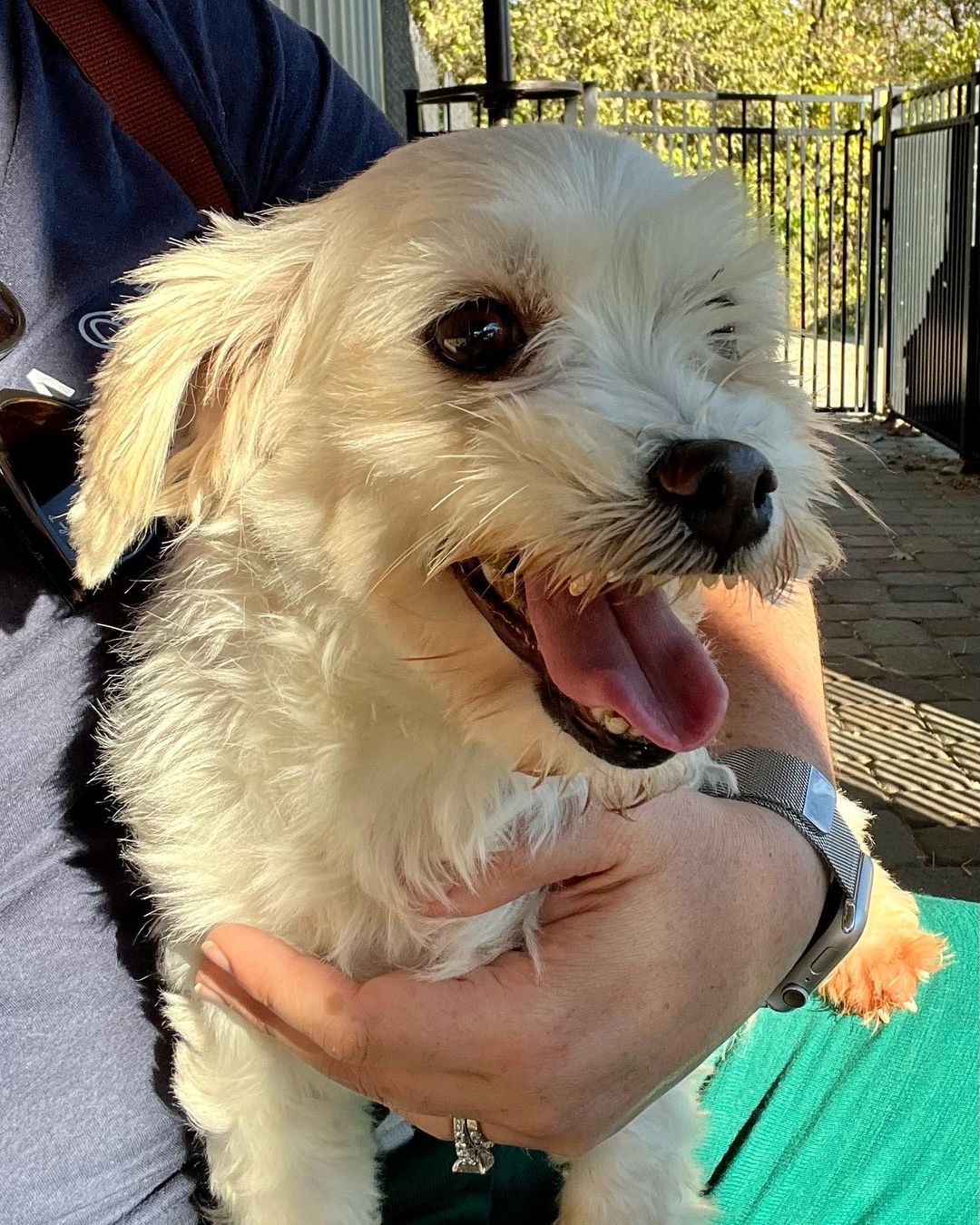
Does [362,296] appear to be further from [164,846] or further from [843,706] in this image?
[843,706]

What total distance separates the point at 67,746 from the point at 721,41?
2203cm

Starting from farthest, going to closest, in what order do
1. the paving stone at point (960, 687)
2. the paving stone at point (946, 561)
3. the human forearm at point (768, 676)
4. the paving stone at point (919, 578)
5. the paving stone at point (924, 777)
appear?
the paving stone at point (946, 561), the paving stone at point (919, 578), the paving stone at point (960, 687), the paving stone at point (924, 777), the human forearm at point (768, 676)

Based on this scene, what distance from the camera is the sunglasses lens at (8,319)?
1.50m

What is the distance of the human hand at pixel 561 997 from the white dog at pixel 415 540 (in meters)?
0.06

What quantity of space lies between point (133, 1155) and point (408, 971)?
0.49 m

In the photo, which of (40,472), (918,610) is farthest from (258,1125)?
(918,610)

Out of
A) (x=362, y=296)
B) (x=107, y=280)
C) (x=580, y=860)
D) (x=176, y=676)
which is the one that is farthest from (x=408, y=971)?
(x=107, y=280)

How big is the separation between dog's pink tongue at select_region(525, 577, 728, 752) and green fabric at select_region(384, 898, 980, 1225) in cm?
92

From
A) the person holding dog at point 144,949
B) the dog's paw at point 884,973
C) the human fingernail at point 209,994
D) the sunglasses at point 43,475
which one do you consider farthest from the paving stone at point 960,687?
the sunglasses at point 43,475

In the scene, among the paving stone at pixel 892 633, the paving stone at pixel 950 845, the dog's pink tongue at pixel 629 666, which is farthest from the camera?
the paving stone at pixel 892 633

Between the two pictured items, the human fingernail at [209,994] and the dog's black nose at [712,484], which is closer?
the dog's black nose at [712,484]

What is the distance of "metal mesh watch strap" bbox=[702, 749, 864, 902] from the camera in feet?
6.15

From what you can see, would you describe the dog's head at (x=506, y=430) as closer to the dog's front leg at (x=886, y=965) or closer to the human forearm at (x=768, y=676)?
the human forearm at (x=768, y=676)

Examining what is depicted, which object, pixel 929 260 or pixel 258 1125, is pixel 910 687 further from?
pixel 929 260
